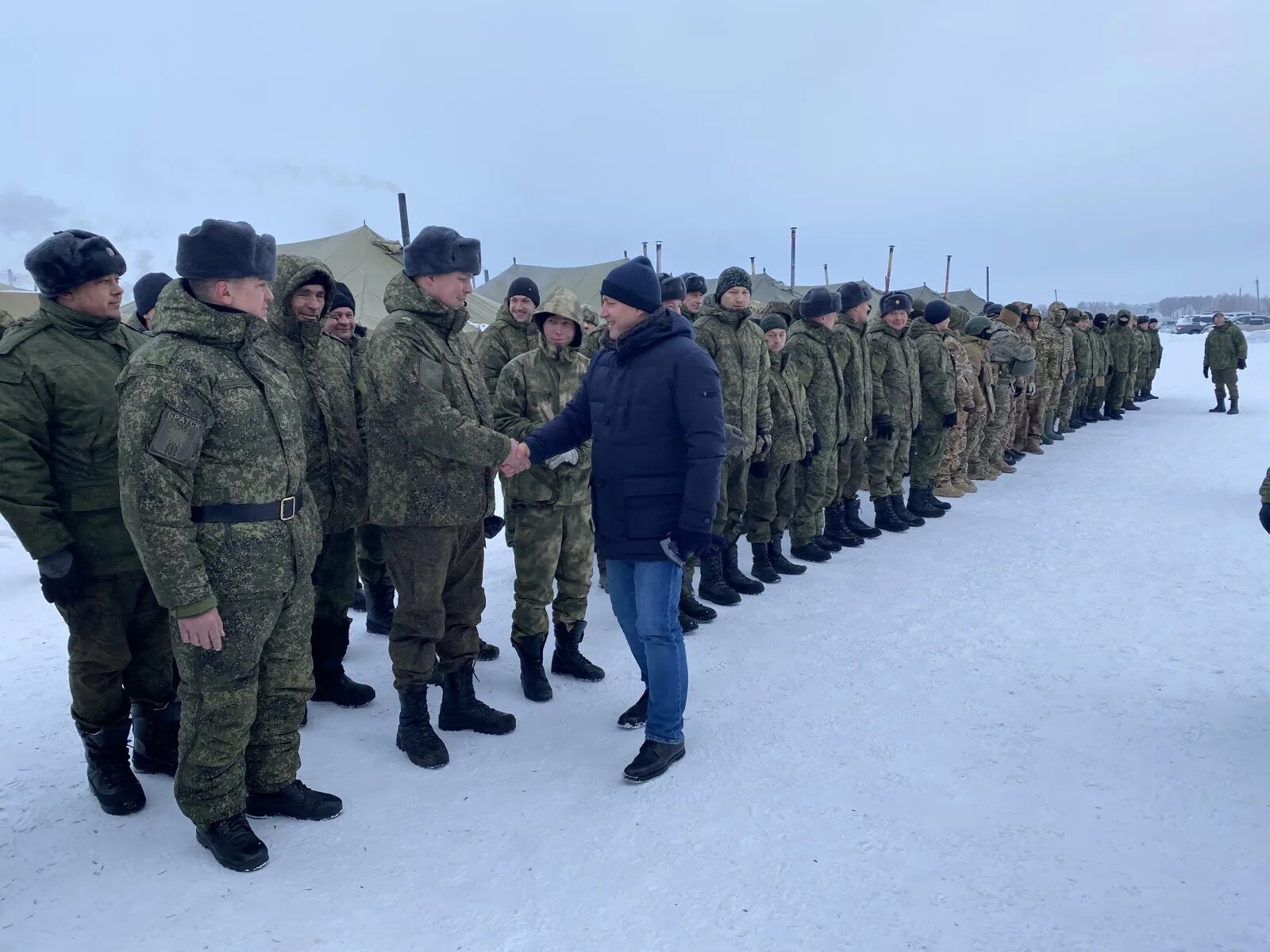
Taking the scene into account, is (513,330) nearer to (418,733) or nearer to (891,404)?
(418,733)

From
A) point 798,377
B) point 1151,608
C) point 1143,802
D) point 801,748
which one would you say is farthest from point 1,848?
point 1151,608

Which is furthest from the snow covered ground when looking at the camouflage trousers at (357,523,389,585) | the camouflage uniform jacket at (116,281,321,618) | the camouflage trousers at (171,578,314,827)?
the camouflage uniform jacket at (116,281,321,618)

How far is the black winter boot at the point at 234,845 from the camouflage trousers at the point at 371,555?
2173 millimetres

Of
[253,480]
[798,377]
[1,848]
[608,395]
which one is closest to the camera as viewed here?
[253,480]

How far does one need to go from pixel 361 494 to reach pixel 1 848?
190 cm

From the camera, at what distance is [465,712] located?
3.64m

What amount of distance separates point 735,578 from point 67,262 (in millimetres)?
4173

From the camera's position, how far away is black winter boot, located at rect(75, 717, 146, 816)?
2.98 meters

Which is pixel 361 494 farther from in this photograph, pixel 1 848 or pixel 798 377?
pixel 798 377

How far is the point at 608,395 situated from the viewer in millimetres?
3340

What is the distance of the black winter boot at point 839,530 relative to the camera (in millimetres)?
6746

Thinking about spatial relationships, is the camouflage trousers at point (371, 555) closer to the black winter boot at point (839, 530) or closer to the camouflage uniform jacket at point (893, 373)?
the black winter boot at point (839, 530)

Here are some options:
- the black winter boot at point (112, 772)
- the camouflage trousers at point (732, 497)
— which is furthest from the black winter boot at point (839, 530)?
the black winter boot at point (112, 772)

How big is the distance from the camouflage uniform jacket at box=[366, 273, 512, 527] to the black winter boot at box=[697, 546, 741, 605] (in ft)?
7.60
